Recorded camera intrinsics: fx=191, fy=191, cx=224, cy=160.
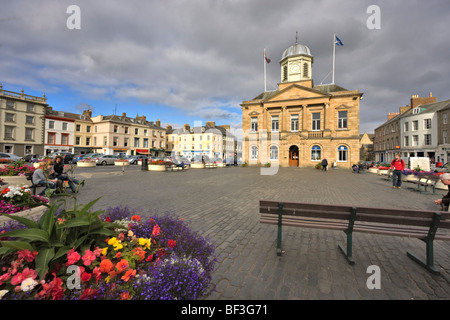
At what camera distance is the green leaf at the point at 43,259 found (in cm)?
179

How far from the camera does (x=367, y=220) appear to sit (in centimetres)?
304

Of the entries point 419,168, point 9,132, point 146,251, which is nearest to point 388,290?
point 146,251

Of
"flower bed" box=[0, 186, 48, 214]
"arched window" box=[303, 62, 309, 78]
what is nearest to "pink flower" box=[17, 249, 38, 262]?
"flower bed" box=[0, 186, 48, 214]

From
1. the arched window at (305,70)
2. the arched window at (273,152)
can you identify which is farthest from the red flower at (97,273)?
the arched window at (305,70)

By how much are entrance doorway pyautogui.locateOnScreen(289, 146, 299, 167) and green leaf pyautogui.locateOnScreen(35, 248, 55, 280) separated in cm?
3022

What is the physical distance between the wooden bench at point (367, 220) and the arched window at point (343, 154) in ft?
90.0

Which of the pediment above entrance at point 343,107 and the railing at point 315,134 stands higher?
the pediment above entrance at point 343,107

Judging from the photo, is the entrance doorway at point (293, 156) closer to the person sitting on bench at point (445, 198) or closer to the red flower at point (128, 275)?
the person sitting on bench at point (445, 198)

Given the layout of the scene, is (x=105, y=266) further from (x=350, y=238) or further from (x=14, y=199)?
(x=14, y=199)

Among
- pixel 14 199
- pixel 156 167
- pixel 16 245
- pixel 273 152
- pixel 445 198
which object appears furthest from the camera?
pixel 273 152

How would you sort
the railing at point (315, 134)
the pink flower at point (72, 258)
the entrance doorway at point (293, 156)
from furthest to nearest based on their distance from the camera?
1. the entrance doorway at point (293, 156)
2. the railing at point (315, 134)
3. the pink flower at point (72, 258)

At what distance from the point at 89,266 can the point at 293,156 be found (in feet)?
100

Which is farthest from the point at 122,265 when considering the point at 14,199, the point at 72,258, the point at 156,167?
the point at 156,167
